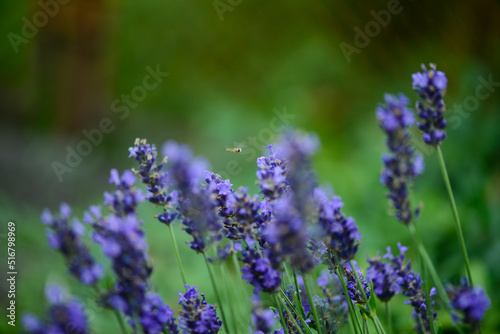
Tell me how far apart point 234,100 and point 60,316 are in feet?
12.9

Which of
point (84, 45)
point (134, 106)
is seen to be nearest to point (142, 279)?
point (84, 45)

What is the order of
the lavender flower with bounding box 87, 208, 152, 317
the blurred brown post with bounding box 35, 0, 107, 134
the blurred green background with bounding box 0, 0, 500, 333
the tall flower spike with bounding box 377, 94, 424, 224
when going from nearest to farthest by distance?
the lavender flower with bounding box 87, 208, 152, 317 < the tall flower spike with bounding box 377, 94, 424, 224 < the blurred green background with bounding box 0, 0, 500, 333 < the blurred brown post with bounding box 35, 0, 107, 134

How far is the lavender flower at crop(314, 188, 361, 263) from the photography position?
2.49 ft

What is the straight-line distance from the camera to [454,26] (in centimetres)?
372

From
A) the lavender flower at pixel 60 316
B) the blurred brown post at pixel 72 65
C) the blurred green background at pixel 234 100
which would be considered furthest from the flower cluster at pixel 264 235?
the blurred brown post at pixel 72 65

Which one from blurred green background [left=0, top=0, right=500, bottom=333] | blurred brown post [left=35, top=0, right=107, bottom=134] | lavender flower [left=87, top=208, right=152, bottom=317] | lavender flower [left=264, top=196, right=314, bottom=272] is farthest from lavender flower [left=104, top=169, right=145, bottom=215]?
blurred brown post [left=35, top=0, right=107, bottom=134]

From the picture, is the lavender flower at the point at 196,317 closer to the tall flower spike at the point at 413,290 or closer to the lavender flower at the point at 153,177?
the lavender flower at the point at 153,177

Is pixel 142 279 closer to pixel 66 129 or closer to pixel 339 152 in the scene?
pixel 339 152

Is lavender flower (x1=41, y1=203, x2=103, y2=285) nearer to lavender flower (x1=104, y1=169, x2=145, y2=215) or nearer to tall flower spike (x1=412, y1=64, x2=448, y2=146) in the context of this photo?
lavender flower (x1=104, y1=169, x2=145, y2=215)

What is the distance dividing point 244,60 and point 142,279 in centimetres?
436

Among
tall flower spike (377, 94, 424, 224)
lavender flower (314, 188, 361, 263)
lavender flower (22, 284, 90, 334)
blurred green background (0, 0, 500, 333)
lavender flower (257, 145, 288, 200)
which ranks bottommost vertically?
lavender flower (22, 284, 90, 334)

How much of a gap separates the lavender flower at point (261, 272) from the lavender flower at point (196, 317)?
9 centimetres

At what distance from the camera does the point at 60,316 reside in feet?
2.14

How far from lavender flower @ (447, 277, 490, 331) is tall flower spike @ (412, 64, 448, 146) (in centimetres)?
27
